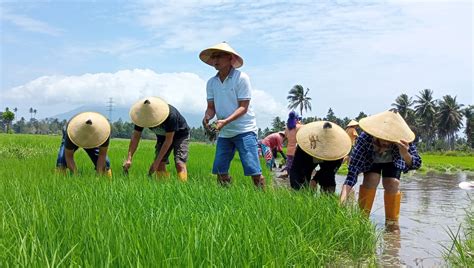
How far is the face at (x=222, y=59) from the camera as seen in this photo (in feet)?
14.0

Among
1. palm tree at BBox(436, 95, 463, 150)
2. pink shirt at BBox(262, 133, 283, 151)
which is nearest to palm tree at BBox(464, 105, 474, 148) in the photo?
palm tree at BBox(436, 95, 463, 150)

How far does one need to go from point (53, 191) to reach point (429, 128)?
63.4 metres

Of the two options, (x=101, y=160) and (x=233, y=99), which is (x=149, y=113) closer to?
(x=101, y=160)

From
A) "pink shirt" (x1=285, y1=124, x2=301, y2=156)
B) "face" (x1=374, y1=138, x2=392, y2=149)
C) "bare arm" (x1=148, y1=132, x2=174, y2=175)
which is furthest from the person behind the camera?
"pink shirt" (x1=285, y1=124, x2=301, y2=156)

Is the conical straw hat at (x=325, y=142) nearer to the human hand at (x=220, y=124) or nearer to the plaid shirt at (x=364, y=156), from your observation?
the plaid shirt at (x=364, y=156)

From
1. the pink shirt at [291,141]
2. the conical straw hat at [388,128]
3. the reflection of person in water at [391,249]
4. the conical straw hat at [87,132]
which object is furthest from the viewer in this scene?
the pink shirt at [291,141]

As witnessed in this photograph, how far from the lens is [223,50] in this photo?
13.6 feet

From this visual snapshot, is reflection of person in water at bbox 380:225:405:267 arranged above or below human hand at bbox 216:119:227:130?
below

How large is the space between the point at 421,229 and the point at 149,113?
2.61 metres

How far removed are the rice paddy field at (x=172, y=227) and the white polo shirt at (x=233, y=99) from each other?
88 cm

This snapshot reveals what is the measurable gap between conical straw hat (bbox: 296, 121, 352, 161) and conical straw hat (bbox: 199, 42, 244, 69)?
95cm

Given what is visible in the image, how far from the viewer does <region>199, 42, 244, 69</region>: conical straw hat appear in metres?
4.14

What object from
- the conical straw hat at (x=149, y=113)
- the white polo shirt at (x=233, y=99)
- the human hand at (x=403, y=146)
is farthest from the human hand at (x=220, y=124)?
the human hand at (x=403, y=146)

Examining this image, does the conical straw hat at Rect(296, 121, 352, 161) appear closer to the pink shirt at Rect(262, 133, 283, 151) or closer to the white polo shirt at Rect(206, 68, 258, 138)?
the white polo shirt at Rect(206, 68, 258, 138)
